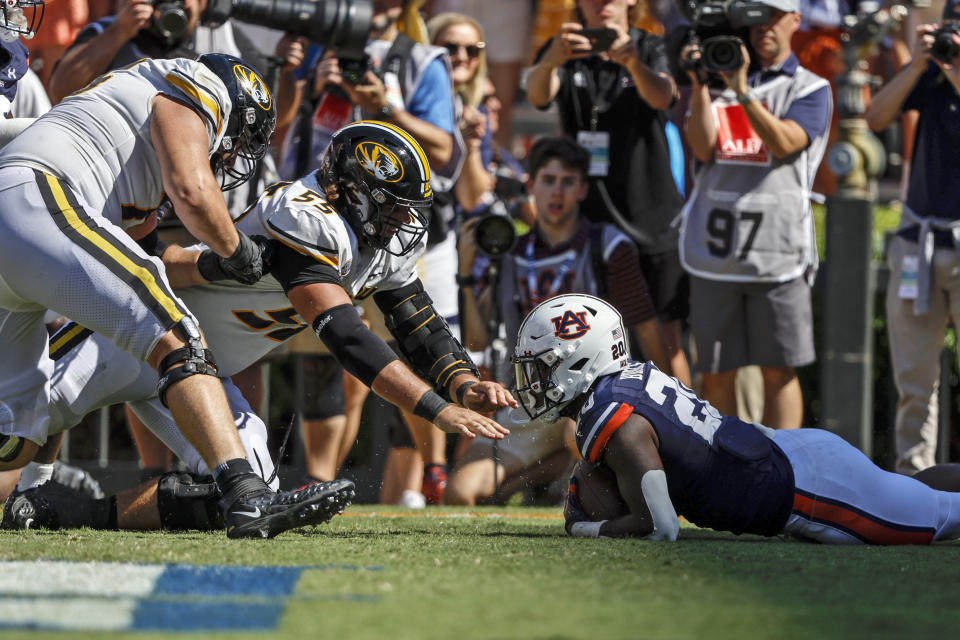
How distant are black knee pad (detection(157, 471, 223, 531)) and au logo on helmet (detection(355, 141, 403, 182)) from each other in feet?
3.95

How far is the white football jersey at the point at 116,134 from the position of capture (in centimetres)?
401

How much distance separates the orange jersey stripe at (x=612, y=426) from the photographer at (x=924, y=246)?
240 centimetres

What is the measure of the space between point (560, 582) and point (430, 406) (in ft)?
3.82

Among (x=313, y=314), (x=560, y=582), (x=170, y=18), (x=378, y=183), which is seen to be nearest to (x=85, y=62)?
(x=170, y=18)

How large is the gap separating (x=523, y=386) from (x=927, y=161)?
269 cm

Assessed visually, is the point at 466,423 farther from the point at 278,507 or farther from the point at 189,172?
the point at 189,172

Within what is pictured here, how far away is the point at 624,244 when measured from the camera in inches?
242

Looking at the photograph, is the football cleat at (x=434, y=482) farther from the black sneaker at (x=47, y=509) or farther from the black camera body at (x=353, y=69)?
the black sneaker at (x=47, y=509)

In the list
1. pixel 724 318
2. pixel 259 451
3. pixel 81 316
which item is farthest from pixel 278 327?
pixel 724 318

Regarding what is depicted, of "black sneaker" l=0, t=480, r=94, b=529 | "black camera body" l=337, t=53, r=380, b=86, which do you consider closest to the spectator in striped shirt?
"black camera body" l=337, t=53, r=380, b=86

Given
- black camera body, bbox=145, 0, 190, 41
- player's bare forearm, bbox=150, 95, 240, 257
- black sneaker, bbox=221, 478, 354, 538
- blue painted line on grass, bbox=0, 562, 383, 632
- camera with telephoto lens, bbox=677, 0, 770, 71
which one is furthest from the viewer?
camera with telephoto lens, bbox=677, 0, 770, 71

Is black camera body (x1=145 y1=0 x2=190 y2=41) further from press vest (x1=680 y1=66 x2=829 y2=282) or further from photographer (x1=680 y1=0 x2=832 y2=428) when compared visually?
press vest (x1=680 y1=66 x2=829 y2=282)

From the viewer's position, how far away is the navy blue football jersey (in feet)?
13.4

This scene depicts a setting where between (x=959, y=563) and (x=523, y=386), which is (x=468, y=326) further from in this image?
(x=959, y=563)
